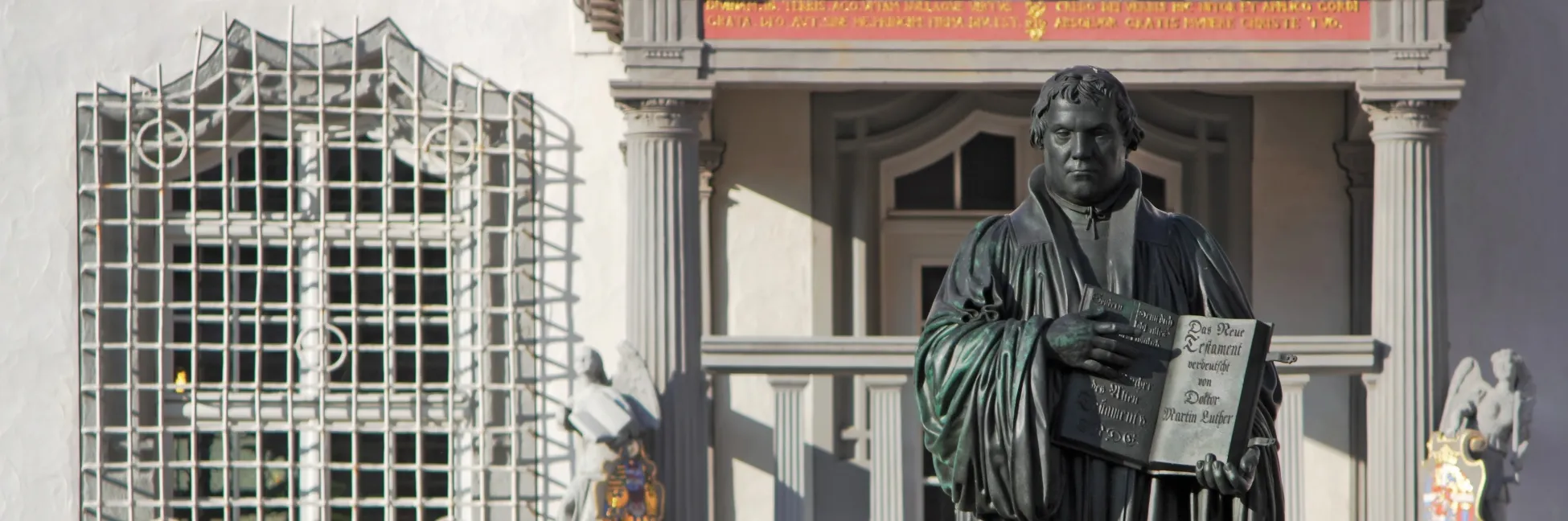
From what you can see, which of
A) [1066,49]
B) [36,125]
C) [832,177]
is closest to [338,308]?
[36,125]

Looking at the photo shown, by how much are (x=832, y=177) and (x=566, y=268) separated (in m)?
1.42

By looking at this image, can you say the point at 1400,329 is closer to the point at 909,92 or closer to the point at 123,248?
the point at 909,92

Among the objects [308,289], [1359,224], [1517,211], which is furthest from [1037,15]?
[308,289]

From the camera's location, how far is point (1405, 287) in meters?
10.4

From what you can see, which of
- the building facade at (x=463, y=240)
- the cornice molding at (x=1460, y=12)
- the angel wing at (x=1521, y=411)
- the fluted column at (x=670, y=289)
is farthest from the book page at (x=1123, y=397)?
the building facade at (x=463, y=240)

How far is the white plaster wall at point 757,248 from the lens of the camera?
11883 mm

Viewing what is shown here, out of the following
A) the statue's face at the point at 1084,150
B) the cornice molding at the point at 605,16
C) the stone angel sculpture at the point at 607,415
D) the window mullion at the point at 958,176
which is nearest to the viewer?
the statue's face at the point at 1084,150

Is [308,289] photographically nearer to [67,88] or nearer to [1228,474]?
[67,88]

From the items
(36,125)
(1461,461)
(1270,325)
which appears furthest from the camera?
(36,125)

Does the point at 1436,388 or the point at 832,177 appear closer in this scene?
the point at 1436,388

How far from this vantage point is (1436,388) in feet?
34.2

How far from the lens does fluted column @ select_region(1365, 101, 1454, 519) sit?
34.0 feet

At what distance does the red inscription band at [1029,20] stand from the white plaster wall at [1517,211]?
1709 millimetres

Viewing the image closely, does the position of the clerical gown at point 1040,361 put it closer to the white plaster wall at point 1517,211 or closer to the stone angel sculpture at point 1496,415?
the stone angel sculpture at point 1496,415
